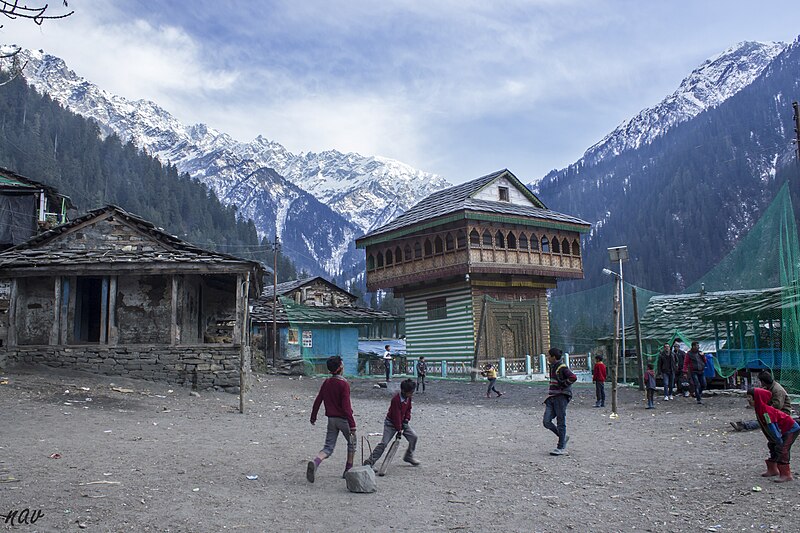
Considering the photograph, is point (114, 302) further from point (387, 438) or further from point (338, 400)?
point (338, 400)

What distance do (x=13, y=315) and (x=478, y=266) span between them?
19.0 metres

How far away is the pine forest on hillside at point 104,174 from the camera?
83938 millimetres

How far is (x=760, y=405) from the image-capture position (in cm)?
839

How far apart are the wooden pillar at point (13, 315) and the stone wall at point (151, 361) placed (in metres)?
0.32

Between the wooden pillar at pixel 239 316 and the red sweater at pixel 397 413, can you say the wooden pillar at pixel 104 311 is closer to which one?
the wooden pillar at pixel 239 316

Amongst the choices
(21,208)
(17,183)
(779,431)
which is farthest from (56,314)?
(21,208)

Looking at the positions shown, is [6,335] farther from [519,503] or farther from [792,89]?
[792,89]

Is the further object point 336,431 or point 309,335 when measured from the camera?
point 309,335

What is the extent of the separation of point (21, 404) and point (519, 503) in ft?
38.2

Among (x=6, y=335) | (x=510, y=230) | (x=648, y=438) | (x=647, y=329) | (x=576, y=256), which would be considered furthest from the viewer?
(x=576, y=256)

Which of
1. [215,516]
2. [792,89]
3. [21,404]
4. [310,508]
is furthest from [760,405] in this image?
[792,89]

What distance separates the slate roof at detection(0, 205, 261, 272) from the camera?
1891 centimetres

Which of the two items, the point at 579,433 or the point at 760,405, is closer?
the point at 760,405

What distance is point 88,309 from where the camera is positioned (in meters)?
21.3
